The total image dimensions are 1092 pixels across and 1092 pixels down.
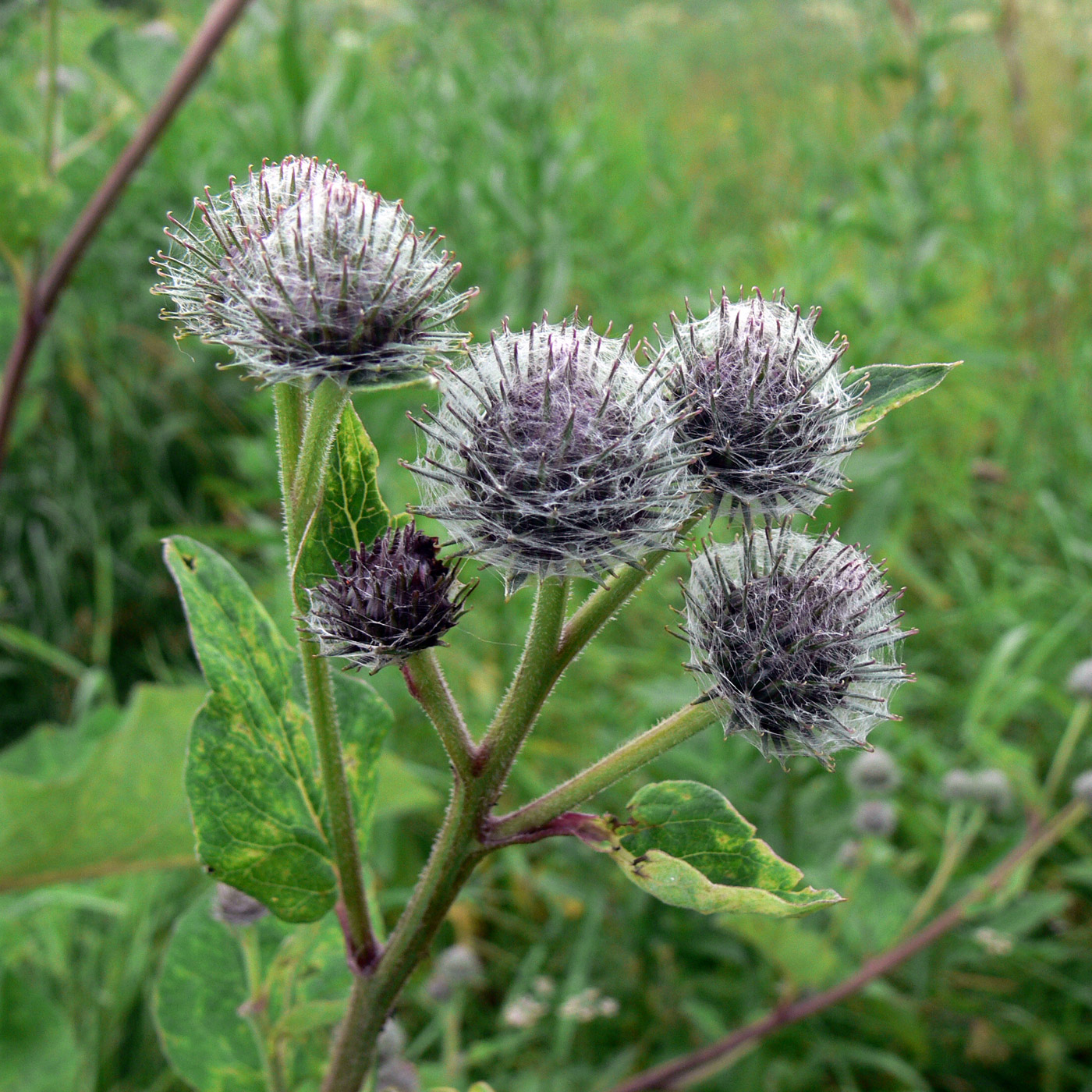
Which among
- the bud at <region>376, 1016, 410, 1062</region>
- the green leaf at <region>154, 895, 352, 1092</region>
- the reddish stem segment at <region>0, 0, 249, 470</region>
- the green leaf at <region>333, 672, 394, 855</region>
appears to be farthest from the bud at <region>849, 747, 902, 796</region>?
the reddish stem segment at <region>0, 0, 249, 470</region>

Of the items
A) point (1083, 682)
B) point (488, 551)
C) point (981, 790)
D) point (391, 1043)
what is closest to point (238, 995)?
Result: point (391, 1043)

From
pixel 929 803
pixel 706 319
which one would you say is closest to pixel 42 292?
pixel 706 319

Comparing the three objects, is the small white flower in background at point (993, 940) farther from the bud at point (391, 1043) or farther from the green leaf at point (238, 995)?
the green leaf at point (238, 995)

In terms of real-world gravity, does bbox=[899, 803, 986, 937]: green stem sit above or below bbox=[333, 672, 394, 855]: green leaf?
below

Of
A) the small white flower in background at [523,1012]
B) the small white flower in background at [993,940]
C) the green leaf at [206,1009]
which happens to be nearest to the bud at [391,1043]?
the green leaf at [206,1009]

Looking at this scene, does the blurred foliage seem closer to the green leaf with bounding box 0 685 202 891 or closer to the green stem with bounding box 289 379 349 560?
the green leaf with bounding box 0 685 202 891

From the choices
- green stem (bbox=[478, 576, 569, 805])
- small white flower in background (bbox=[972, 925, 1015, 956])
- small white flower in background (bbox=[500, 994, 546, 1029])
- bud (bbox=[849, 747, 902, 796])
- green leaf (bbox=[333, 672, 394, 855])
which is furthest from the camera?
bud (bbox=[849, 747, 902, 796])
